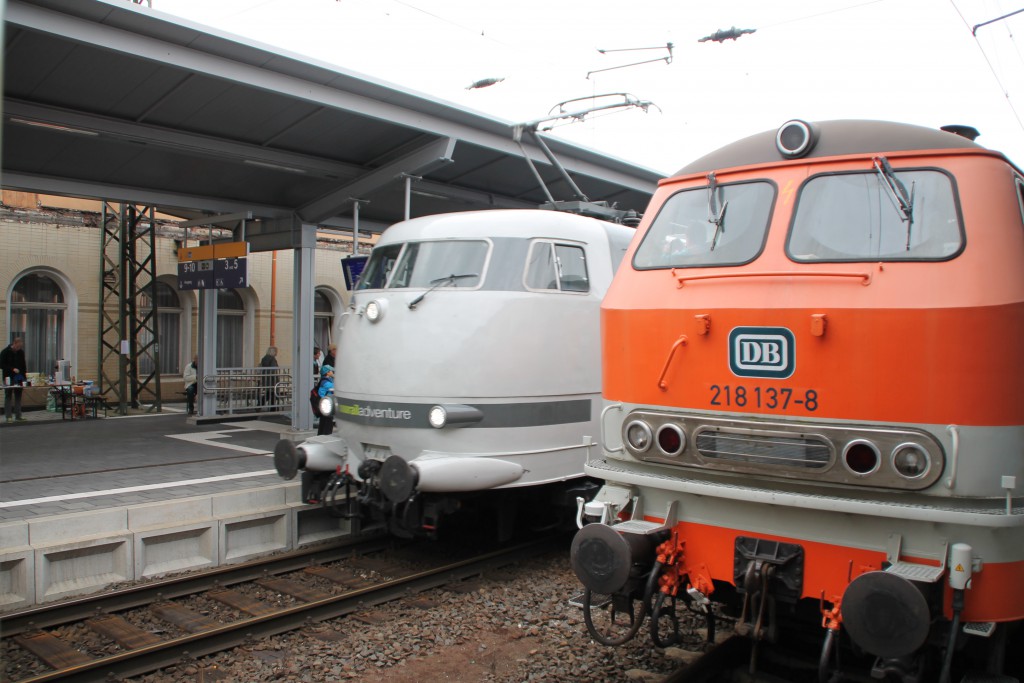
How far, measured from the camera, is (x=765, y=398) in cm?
435

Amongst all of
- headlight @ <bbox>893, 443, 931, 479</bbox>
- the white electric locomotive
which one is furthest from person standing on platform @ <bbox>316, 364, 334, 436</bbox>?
headlight @ <bbox>893, 443, 931, 479</bbox>

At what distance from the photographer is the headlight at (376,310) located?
791cm

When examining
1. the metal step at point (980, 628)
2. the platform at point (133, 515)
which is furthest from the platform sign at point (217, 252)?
the metal step at point (980, 628)

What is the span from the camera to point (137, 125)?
34.1 feet

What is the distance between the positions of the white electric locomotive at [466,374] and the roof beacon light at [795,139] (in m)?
3.29

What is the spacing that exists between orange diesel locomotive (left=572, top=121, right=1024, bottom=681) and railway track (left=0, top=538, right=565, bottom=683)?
2.97m

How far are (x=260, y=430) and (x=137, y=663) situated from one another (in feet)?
31.1

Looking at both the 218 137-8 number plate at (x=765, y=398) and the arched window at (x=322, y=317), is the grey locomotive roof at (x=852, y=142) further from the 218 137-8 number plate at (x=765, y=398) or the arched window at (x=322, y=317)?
the arched window at (x=322, y=317)

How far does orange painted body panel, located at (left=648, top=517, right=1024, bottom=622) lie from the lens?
386 cm

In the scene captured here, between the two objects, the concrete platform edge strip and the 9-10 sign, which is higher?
the 9-10 sign

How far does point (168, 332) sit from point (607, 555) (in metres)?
21.5

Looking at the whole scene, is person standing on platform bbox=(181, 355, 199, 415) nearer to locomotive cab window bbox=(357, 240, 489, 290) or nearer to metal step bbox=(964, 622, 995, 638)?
locomotive cab window bbox=(357, 240, 489, 290)

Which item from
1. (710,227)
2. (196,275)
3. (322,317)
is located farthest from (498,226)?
(322,317)

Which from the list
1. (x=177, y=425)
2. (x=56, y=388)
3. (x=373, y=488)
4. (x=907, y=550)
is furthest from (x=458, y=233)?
(x=56, y=388)
